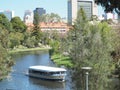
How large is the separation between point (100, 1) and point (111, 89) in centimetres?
2014

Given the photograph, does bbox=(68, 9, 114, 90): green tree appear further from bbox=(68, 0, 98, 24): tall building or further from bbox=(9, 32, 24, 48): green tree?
bbox=(68, 0, 98, 24): tall building

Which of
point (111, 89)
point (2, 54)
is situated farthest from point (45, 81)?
point (2, 54)

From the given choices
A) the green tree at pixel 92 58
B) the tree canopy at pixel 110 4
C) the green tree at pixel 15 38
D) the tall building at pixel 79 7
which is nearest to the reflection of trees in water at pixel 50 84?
the green tree at pixel 92 58

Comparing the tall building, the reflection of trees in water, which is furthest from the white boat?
the tall building

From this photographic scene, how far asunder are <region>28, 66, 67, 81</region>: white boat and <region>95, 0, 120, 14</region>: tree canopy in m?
30.4

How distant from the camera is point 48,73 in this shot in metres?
42.1

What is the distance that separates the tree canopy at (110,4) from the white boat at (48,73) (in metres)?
30.4

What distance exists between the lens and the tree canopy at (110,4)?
31.4 ft

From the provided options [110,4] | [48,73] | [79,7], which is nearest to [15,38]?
[48,73]

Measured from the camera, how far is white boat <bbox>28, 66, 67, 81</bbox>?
40475mm

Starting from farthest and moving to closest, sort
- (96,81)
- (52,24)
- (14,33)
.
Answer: (52,24)
(14,33)
(96,81)

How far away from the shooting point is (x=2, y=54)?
20.8 metres

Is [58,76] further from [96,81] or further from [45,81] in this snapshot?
[96,81]

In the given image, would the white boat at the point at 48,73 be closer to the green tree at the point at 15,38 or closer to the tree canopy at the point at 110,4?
the tree canopy at the point at 110,4
